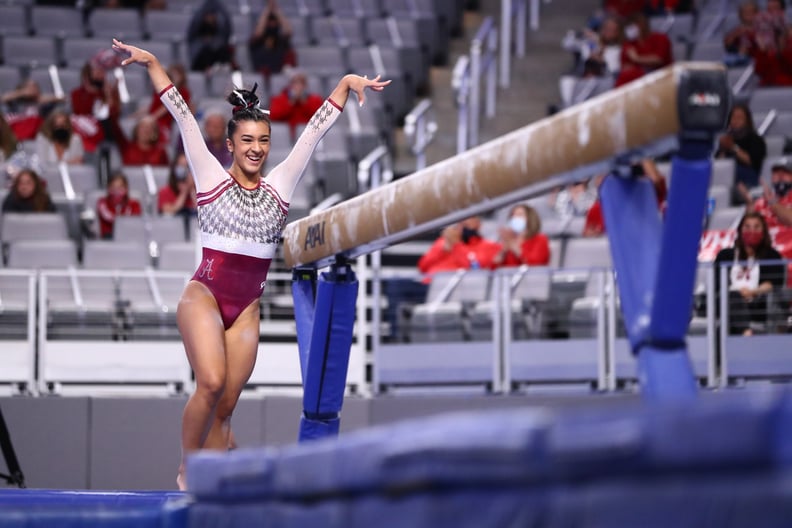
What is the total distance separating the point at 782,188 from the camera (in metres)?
7.98

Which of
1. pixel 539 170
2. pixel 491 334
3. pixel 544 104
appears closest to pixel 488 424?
pixel 539 170

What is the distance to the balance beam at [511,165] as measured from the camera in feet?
6.95

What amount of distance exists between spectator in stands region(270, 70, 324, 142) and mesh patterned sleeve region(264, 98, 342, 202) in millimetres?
5808

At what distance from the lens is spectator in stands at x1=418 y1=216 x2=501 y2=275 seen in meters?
8.18

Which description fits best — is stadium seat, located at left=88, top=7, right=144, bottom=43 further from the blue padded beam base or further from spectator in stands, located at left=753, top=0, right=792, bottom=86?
the blue padded beam base

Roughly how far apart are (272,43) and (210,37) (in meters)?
0.58

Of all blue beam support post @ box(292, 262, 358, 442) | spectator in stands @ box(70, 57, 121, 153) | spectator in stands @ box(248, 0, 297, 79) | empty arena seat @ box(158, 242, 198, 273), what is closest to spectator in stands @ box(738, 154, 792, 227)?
empty arena seat @ box(158, 242, 198, 273)

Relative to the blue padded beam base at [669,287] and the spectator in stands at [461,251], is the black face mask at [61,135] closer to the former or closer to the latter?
the spectator in stands at [461,251]

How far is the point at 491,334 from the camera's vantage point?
24.6 feet

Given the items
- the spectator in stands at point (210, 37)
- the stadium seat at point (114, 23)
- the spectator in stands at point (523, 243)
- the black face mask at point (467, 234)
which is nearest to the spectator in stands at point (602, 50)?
the black face mask at point (467, 234)

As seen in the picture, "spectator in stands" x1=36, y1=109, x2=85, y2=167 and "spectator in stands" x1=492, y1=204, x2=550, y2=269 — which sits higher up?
"spectator in stands" x1=36, y1=109, x2=85, y2=167

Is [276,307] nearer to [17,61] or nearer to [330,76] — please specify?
[330,76]

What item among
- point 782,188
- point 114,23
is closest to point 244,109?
point 782,188

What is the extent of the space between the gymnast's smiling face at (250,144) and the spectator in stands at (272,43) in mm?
7106
